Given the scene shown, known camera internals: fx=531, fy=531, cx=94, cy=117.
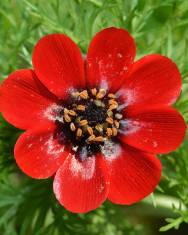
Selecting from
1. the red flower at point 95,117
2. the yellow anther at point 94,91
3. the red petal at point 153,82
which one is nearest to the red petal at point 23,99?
the red flower at point 95,117

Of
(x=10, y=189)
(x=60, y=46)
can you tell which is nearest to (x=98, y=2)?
(x=60, y=46)

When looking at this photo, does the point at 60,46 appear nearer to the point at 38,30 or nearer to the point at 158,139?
the point at 158,139

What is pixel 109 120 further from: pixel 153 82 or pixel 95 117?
pixel 153 82

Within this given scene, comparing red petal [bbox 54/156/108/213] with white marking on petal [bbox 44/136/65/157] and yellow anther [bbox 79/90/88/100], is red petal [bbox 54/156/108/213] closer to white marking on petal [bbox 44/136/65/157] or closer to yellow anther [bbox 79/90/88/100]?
white marking on petal [bbox 44/136/65/157]

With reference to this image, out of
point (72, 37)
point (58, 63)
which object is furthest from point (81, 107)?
point (72, 37)

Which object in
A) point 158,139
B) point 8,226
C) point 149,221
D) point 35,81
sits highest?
point 35,81

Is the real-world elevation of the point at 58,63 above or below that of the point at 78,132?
above
